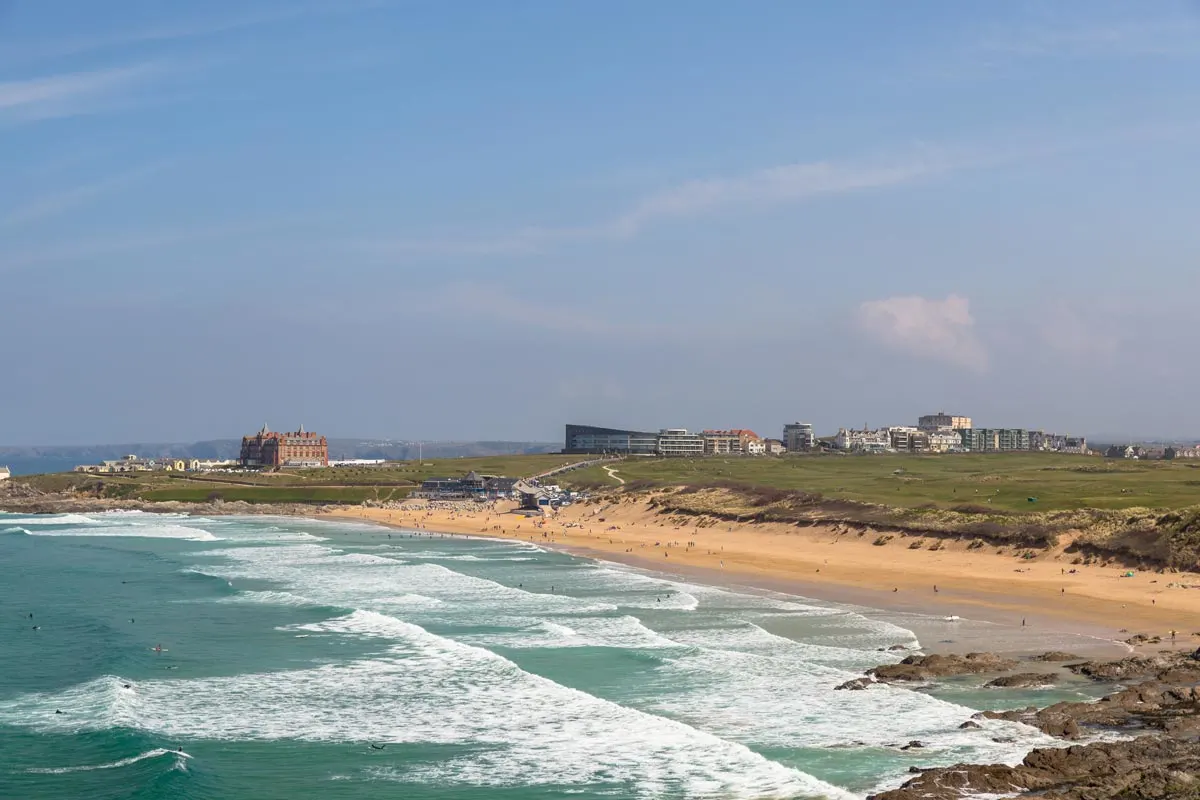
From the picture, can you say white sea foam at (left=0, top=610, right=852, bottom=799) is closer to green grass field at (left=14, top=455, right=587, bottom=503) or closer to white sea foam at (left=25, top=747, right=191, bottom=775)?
white sea foam at (left=25, top=747, right=191, bottom=775)

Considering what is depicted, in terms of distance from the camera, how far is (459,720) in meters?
29.2

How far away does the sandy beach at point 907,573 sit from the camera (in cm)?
4275

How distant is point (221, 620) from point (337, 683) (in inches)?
549

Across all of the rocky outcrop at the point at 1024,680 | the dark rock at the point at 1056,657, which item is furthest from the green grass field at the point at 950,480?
the rocky outcrop at the point at 1024,680

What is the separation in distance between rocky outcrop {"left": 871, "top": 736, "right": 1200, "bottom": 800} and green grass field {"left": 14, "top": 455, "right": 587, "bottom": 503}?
11053cm

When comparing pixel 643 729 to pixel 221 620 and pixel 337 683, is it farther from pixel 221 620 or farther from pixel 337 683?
pixel 221 620

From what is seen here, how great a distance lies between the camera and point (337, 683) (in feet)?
109

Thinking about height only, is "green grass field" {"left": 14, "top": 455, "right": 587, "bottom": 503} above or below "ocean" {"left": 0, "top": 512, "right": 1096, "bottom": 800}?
above

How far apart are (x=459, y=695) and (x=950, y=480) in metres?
73.9

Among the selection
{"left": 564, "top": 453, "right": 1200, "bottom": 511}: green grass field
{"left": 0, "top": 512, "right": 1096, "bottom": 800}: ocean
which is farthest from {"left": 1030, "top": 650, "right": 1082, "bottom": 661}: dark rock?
{"left": 564, "top": 453, "right": 1200, "bottom": 511}: green grass field

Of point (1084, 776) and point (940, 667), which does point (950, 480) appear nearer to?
point (940, 667)

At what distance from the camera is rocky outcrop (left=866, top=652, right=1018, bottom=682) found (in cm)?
3266

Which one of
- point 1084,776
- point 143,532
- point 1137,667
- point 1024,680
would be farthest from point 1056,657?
point 143,532

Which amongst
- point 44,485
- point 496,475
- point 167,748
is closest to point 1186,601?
point 167,748
